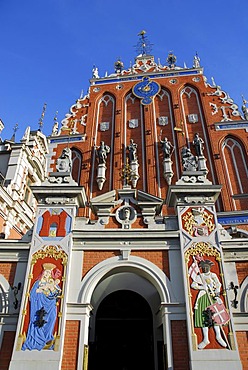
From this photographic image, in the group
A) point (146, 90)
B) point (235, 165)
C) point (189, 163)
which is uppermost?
point (146, 90)

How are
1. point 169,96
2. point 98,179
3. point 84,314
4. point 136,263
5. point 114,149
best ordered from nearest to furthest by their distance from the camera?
1. point 84,314
2. point 136,263
3. point 98,179
4. point 114,149
5. point 169,96

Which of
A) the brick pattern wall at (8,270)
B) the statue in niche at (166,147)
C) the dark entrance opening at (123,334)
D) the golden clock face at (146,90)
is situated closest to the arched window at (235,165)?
the statue in niche at (166,147)

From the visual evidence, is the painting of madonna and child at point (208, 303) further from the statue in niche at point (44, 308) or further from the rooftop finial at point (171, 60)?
the rooftop finial at point (171, 60)

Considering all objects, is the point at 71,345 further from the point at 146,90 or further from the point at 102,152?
the point at 146,90

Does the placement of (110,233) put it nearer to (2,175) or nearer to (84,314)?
(84,314)

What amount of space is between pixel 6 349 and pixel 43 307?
47.4 inches

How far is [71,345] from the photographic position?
6.93 m

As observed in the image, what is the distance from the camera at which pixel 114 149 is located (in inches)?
588

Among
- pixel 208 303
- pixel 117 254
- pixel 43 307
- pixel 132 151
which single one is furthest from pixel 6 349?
pixel 132 151

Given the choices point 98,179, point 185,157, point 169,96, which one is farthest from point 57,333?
point 169,96

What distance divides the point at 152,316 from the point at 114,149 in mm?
8433

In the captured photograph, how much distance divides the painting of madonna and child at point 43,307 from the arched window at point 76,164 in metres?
6.79

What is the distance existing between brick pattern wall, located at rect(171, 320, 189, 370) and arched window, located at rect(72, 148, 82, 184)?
28.1 ft

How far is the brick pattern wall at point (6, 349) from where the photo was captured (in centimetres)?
688
